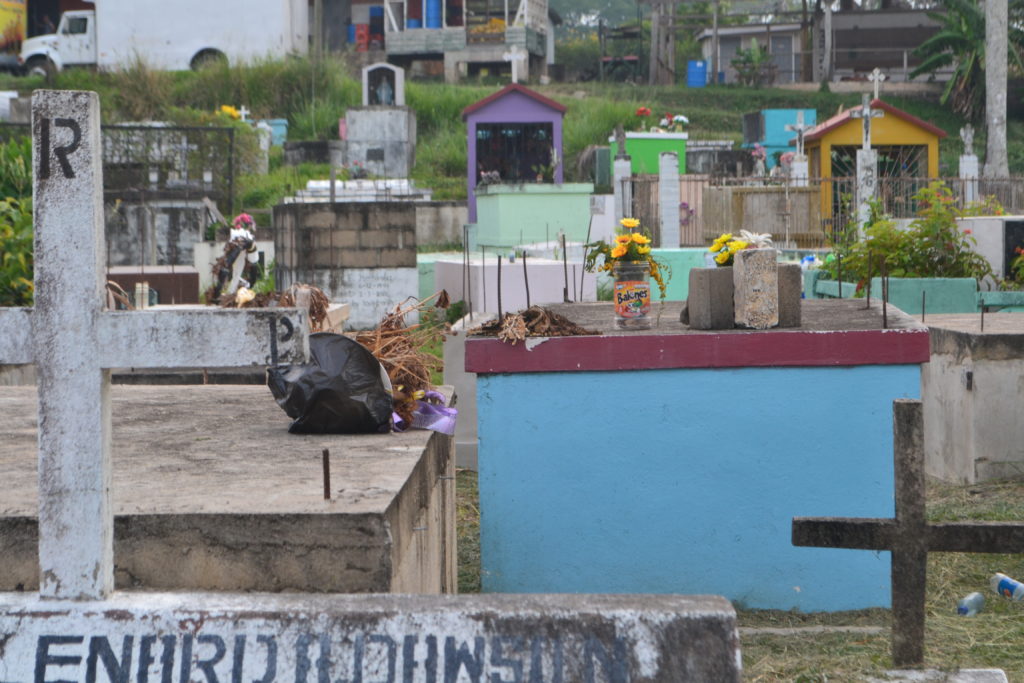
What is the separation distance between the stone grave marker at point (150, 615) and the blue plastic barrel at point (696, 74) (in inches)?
1829

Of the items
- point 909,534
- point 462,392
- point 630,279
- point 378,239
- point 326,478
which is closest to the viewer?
point 326,478

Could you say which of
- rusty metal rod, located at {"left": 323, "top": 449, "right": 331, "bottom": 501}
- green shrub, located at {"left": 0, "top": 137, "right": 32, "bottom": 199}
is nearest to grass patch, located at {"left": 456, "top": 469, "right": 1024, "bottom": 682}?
rusty metal rod, located at {"left": 323, "top": 449, "right": 331, "bottom": 501}

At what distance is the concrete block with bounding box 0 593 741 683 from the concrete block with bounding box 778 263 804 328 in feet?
11.9

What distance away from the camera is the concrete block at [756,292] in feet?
20.5

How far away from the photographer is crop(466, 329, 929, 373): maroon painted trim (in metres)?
5.97

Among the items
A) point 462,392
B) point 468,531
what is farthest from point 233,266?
point 468,531

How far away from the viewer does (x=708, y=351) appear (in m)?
6.00

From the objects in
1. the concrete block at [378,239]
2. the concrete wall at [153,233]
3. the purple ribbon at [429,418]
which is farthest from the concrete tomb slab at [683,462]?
the concrete wall at [153,233]

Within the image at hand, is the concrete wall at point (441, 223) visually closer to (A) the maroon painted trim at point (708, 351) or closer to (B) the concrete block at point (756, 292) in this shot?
(B) the concrete block at point (756, 292)

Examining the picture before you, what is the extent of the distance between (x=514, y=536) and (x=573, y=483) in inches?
14.9

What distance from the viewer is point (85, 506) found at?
292 cm

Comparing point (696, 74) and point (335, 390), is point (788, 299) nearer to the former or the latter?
point (335, 390)

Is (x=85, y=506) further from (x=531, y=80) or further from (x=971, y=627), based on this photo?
(x=531, y=80)

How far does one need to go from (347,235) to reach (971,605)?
9.77 m
